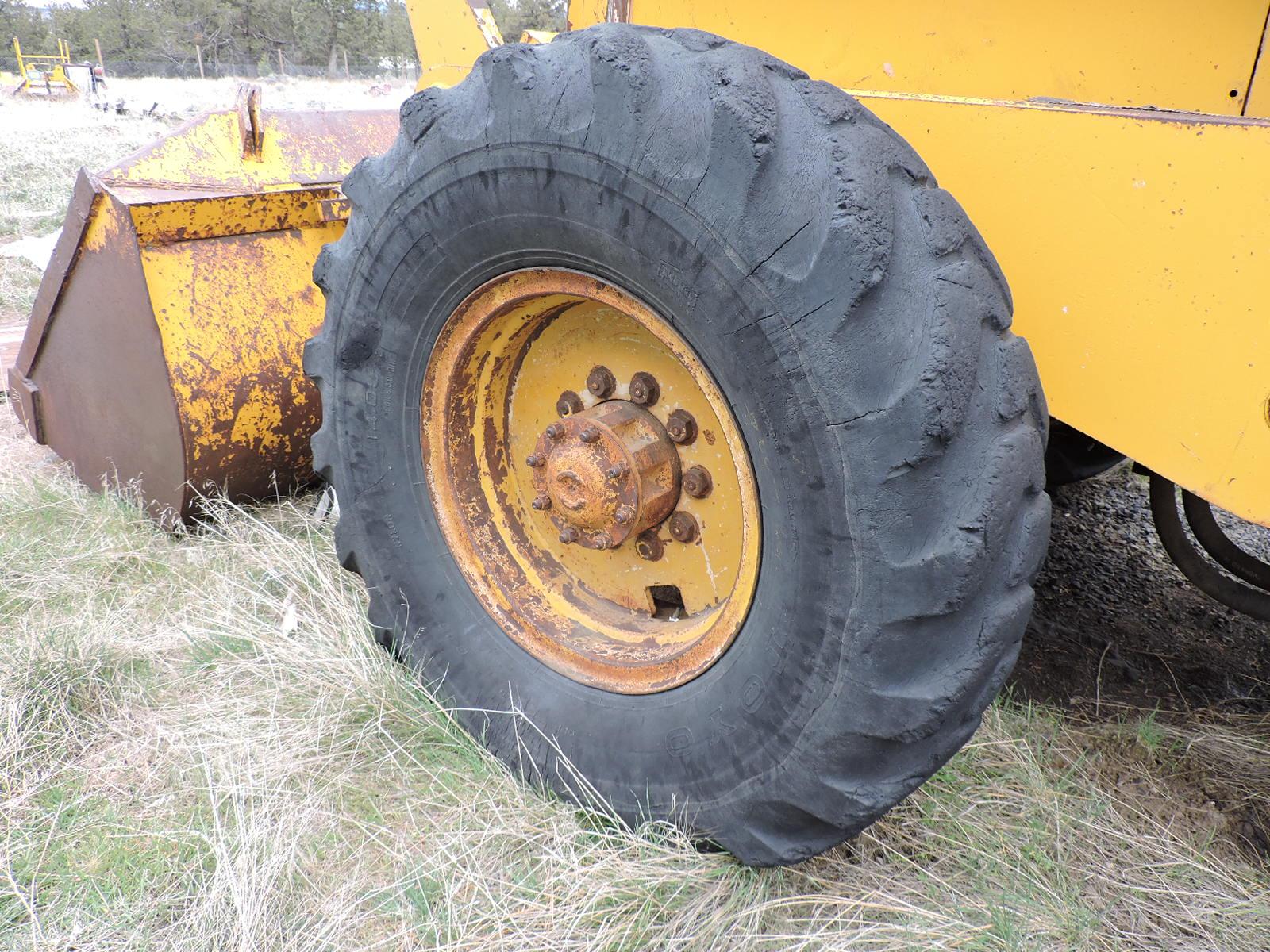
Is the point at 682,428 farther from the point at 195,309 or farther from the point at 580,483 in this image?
the point at 195,309

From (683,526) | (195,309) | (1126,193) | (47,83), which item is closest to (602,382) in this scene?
(683,526)

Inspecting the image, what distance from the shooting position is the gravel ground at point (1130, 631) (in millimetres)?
2289

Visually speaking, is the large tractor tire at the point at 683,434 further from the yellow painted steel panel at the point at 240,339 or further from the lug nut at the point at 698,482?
the yellow painted steel panel at the point at 240,339

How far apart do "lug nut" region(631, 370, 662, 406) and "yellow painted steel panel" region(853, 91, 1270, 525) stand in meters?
0.64

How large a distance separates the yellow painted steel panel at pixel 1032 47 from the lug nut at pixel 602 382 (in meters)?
0.70

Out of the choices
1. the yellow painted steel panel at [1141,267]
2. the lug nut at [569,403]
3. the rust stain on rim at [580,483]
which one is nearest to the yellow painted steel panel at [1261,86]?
the yellow painted steel panel at [1141,267]

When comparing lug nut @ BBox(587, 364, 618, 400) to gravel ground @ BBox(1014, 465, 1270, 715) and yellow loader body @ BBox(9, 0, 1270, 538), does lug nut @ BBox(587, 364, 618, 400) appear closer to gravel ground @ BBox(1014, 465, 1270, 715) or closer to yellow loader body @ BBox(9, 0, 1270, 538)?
yellow loader body @ BBox(9, 0, 1270, 538)

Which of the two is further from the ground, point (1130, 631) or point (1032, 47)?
A: point (1032, 47)

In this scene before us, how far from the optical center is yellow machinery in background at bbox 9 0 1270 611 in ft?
3.83

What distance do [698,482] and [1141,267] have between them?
0.83 meters

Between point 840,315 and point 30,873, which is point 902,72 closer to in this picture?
point 840,315

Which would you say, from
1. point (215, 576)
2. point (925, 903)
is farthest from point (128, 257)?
point (925, 903)

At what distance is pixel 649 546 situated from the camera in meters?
1.92

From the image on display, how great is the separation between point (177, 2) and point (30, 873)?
54.8m
